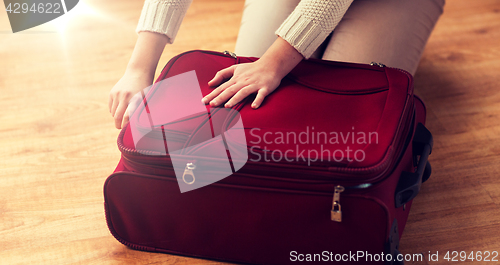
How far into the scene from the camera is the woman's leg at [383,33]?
2.88ft

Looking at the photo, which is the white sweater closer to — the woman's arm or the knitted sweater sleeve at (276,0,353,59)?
the knitted sweater sleeve at (276,0,353,59)

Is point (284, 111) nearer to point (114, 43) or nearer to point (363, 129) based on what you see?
point (363, 129)

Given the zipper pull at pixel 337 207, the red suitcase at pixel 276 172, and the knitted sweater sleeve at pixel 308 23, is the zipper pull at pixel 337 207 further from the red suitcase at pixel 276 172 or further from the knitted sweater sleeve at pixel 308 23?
the knitted sweater sleeve at pixel 308 23

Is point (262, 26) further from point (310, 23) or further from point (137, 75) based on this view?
point (137, 75)

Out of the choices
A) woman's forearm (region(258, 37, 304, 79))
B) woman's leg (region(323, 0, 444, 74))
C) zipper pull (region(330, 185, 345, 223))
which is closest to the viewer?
zipper pull (region(330, 185, 345, 223))

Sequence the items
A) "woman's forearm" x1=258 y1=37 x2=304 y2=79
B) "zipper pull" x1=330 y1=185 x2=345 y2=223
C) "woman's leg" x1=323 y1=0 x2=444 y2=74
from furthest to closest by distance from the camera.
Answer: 1. "woman's leg" x1=323 y1=0 x2=444 y2=74
2. "woman's forearm" x1=258 y1=37 x2=304 y2=79
3. "zipper pull" x1=330 y1=185 x2=345 y2=223

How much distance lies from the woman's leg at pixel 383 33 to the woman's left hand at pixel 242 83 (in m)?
0.25

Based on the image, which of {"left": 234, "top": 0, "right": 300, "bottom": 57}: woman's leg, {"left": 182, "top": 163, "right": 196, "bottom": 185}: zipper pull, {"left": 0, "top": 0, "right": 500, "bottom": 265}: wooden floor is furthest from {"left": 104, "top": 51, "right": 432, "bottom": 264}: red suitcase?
{"left": 234, "top": 0, "right": 300, "bottom": 57}: woman's leg

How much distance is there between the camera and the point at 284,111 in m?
0.66

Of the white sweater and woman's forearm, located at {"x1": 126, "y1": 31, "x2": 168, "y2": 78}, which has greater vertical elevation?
the white sweater

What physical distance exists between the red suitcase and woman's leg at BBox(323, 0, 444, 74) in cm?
16

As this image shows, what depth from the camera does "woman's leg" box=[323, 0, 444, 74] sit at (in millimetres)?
876

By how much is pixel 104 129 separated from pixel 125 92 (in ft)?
1.04

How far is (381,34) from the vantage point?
2.88ft
